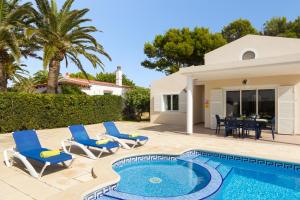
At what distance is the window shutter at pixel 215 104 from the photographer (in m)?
15.8

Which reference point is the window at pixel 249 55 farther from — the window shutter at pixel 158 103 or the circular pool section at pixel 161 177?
the circular pool section at pixel 161 177

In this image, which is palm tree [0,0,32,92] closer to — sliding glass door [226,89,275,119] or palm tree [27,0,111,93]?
palm tree [27,0,111,93]

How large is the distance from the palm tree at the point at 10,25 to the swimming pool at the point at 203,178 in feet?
35.8

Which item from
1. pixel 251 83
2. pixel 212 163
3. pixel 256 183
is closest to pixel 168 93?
pixel 251 83

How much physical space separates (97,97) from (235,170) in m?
14.9

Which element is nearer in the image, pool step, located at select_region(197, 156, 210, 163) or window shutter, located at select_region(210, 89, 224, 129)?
pool step, located at select_region(197, 156, 210, 163)

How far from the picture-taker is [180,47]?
92.2 ft

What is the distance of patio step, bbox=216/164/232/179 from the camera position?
23.1ft

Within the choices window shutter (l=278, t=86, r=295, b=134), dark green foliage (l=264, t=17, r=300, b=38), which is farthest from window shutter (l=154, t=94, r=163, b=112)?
dark green foliage (l=264, t=17, r=300, b=38)

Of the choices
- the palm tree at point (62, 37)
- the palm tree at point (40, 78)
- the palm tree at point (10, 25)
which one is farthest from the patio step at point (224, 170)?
the palm tree at point (40, 78)

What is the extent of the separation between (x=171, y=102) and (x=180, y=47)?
33.5ft

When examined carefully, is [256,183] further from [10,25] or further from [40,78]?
[40,78]

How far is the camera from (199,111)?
2122 cm

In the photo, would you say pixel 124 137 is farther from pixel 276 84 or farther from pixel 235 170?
pixel 276 84
